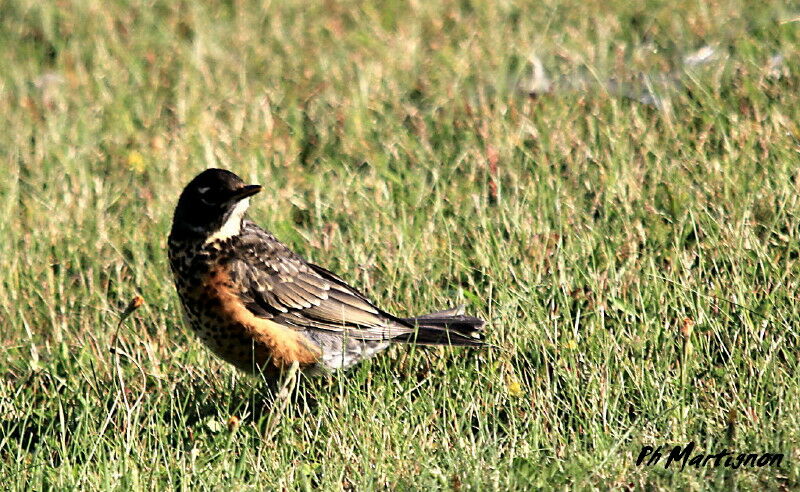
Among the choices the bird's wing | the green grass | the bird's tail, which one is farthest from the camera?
the bird's wing

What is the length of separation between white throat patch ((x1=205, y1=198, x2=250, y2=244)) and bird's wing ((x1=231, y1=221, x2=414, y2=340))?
6cm

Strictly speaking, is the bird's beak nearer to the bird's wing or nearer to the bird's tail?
the bird's wing

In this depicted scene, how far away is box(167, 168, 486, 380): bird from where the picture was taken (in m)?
5.37

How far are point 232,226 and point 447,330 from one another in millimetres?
1220

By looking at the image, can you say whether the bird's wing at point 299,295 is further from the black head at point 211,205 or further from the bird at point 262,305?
the black head at point 211,205

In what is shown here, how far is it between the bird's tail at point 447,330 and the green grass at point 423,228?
0.13 metres

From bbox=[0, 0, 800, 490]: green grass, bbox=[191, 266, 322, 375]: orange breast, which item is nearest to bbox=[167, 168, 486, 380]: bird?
bbox=[191, 266, 322, 375]: orange breast

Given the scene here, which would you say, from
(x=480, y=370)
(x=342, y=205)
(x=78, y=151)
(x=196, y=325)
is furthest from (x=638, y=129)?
(x=78, y=151)

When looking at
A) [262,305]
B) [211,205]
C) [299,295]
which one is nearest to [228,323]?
[262,305]

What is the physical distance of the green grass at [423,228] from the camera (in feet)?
15.6

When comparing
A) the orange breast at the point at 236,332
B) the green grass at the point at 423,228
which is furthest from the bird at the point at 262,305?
the green grass at the point at 423,228

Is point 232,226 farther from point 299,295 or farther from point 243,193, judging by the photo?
point 299,295

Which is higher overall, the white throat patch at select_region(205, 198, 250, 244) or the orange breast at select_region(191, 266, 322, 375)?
the white throat patch at select_region(205, 198, 250, 244)

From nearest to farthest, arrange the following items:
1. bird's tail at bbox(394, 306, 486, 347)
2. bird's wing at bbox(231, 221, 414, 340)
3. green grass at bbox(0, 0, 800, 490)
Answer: green grass at bbox(0, 0, 800, 490) < bird's tail at bbox(394, 306, 486, 347) < bird's wing at bbox(231, 221, 414, 340)
